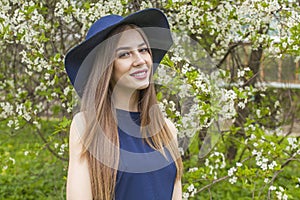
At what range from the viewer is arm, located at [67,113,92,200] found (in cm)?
167

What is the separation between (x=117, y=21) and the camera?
1.78 metres

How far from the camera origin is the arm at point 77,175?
1667mm

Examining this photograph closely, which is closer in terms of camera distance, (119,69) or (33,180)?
(119,69)

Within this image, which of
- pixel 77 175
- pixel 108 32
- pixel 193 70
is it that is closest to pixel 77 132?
pixel 77 175

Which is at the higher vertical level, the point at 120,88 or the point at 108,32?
the point at 108,32

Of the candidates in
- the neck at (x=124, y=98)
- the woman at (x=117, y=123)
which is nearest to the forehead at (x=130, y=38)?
the woman at (x=117, y=123)

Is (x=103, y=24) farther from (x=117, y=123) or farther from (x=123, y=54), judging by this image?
(x=117, y=123)

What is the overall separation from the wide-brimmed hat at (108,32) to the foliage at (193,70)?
0.69 meters

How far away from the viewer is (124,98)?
1902mm

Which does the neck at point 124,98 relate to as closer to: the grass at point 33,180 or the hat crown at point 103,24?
the hat crown at point 103,24

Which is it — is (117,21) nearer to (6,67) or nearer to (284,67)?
(6,67)

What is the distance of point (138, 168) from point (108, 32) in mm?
502

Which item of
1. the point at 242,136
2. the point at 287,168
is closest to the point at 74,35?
the point at 242,136

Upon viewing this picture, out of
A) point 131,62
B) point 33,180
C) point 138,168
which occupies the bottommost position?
point 33,180
